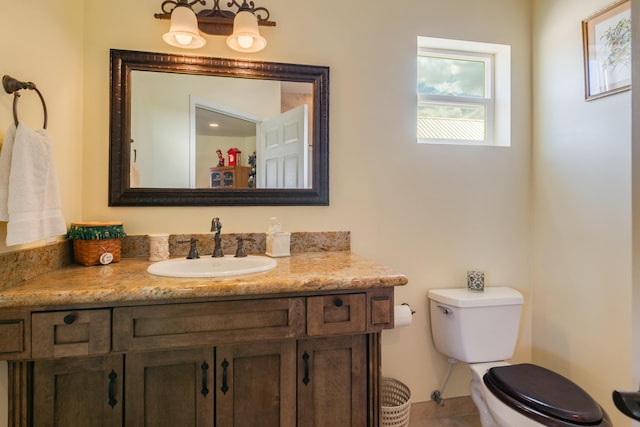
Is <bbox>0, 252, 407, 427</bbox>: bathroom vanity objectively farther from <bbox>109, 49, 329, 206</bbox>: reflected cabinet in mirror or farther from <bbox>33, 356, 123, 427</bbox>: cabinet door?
<bbox>109, 49, 329, 206</bbox>: reflected cabinet in mirror

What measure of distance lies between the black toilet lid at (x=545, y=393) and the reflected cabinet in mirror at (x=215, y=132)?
113cm

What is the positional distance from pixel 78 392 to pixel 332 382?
0.86 meters

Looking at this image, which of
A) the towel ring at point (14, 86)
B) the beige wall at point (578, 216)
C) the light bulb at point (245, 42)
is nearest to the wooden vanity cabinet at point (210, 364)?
the towel ring at point (14, 86)

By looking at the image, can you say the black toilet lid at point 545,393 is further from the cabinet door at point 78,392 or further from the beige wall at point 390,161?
the cabinet door at point 78,392

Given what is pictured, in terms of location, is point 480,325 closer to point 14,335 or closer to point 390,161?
point 390,161

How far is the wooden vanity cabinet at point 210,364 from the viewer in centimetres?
103

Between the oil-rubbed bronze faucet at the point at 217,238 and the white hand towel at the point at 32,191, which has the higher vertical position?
the white hand towel at the point at 32,191

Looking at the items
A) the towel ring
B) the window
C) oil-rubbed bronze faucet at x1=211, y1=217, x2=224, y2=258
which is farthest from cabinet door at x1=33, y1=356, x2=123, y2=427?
the window

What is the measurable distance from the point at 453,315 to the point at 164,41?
2.00 m

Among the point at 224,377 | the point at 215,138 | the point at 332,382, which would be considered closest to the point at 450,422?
the point at 332,382

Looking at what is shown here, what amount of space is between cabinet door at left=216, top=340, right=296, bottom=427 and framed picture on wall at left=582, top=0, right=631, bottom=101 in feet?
5.97

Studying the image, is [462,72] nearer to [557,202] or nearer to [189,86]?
[557,202]

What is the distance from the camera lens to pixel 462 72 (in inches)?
80.0

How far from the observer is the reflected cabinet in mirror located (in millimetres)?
1562
